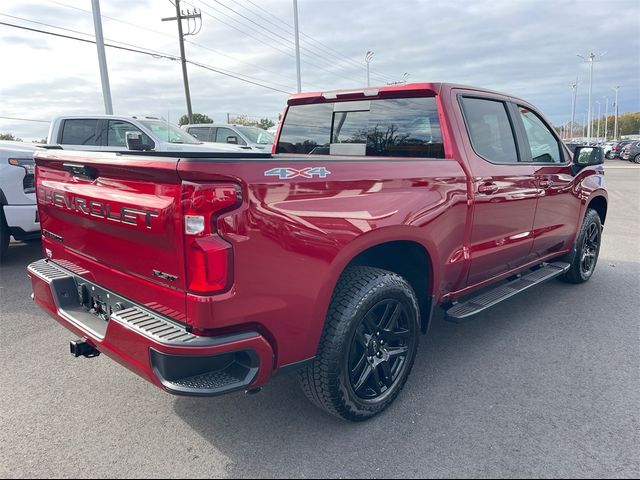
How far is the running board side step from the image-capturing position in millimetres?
3482

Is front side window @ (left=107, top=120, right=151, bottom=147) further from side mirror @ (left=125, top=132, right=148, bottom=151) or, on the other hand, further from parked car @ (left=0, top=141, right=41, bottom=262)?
parked car @ (left=0, top=141, right=41, bottom=262)

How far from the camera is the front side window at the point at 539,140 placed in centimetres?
432

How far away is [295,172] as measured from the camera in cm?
233

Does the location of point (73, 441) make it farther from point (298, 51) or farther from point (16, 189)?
point (298, 51)

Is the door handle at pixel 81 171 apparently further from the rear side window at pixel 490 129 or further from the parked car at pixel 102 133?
the parked car at pixel 102 133

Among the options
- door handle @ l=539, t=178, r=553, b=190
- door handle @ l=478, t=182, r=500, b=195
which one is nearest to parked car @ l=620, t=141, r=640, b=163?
door handle @ l=539, t=178, r=553, b=190

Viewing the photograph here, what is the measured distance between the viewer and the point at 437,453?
2.55 meters

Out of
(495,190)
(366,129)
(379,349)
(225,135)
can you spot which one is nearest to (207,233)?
(379,349)

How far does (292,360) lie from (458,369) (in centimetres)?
153

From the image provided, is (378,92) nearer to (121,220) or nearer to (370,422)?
(121,220)

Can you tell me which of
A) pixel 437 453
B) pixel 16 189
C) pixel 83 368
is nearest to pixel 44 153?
pixel 83 368

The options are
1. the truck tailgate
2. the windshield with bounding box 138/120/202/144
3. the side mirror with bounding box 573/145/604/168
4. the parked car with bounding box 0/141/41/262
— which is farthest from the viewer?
the windshield with bounding box 138/120/202/144

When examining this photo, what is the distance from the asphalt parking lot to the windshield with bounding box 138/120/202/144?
6.87 metres

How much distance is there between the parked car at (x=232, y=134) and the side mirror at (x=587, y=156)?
411 inches
